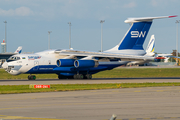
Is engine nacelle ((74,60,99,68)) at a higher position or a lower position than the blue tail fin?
lower

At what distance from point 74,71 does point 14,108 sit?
2725 centimetres

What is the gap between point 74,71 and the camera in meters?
41.1

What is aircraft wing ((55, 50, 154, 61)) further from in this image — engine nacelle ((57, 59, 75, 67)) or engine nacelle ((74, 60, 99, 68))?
engine nacelle ((57, 59, 75, 67))

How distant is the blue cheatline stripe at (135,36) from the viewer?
4306 cm

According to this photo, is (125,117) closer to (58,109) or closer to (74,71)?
(58,109)

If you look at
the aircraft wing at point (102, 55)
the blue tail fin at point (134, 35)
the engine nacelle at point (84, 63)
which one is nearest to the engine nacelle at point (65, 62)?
the engine nacelle at point (84, 63)

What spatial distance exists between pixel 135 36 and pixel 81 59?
8633 millimetres

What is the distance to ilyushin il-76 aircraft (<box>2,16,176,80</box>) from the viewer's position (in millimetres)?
38781

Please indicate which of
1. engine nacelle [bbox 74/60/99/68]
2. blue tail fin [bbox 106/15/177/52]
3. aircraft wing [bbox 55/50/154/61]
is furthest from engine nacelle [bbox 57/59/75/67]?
blue tail fin [bbox 106/15/177/52]

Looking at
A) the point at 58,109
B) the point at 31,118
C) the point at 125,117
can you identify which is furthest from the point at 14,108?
the point at 125,117

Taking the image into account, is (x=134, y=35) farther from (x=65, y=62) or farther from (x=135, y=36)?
(x=65, y=62)

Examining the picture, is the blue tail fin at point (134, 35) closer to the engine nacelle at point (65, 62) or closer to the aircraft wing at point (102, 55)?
the aircraft wing at point (102, 55)

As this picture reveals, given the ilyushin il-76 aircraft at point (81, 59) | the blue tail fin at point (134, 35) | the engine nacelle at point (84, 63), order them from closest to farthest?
the ilyushin il-76 aircraft at point (81, 59), the engine nacelle at point (84, 63), the blue tail fin at point (134, 35)

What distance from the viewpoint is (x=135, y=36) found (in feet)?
142
